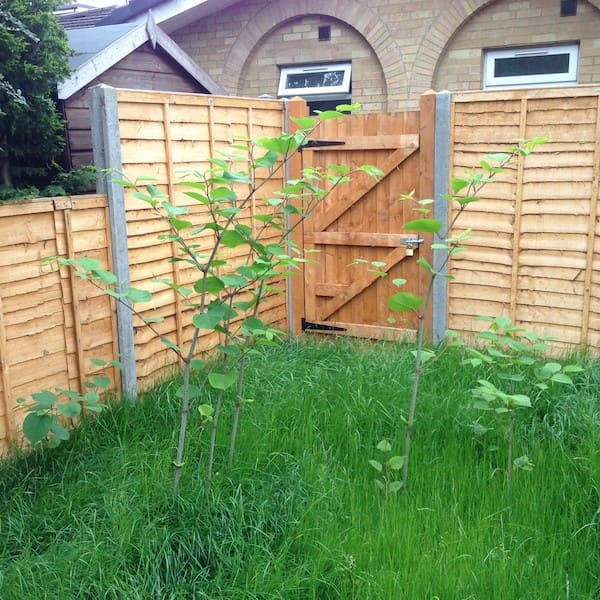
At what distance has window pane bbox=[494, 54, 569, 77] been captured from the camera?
910 centimetres

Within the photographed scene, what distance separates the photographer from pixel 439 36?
938 centimetres

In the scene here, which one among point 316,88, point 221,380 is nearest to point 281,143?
point 221,380

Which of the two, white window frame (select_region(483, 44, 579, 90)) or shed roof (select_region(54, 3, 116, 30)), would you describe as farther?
shed roof (select_region(54, 3, 116, 30))

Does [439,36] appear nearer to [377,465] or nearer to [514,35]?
[514,35]

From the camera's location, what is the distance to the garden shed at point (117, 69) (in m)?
5.34

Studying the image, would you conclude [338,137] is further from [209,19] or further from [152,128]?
[209,19]

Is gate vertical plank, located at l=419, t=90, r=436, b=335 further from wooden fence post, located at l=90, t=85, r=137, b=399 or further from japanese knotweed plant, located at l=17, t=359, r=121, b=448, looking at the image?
japanese knotweed plant, located at l=17, t=359, r=121, b=448

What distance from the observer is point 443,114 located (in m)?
5.81

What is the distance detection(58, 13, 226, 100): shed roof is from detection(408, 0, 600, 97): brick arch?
385 centimetres

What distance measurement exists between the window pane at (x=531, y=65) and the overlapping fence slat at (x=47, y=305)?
6.69 meters

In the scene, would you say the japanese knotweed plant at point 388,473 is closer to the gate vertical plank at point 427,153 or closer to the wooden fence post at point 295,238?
the gate vertical plank at point 427,153

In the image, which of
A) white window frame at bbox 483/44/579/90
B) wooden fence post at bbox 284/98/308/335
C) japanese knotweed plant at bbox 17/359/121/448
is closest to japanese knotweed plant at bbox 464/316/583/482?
japanese knotweed plant at bbox 17/359/121/448

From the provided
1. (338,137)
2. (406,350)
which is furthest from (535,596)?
(338,137)

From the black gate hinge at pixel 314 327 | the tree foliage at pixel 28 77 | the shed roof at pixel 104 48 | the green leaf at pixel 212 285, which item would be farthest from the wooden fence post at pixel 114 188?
the black gate hinge at pixel 314 327
